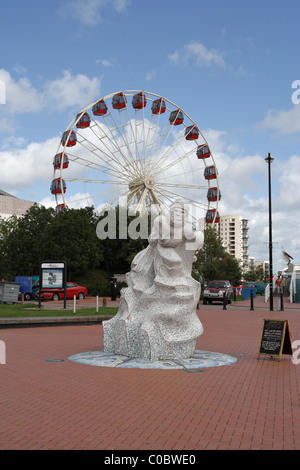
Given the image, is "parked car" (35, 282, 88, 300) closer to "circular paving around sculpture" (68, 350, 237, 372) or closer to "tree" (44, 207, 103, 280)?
"tree" (44, 207, 103, 280)

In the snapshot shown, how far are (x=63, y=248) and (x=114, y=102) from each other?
40.5ft

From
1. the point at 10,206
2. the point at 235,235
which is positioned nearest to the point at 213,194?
the point at 10,206

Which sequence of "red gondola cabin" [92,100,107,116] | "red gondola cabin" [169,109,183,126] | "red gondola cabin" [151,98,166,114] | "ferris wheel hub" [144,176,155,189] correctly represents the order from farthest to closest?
"red gondola cabin" [169,109,183,126] < "red gondola cabin" [151,98,166,114] < "ferris wheel hub" [144,176,155,189] < "red gondola cabin" [92,100,107,116]

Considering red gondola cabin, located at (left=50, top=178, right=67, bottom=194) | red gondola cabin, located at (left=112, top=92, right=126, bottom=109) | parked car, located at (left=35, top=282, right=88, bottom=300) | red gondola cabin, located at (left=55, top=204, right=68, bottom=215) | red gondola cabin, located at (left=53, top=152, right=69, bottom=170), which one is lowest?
parked car, located at (left=35, top=282, right=88, bottom=300)

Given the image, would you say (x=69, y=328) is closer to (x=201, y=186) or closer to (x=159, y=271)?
(x=159, y=271)

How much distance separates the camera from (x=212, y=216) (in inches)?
1670

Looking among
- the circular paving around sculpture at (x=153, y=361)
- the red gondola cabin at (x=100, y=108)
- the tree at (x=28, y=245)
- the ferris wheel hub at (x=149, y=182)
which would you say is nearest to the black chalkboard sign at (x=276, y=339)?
the circular paving around sculpture at (x=153, y=361)

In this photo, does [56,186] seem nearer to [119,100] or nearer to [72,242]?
[72,242]

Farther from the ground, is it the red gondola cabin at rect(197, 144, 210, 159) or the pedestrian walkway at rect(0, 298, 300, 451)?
the red gondola cabin at rect(197, 144, 210, 159)

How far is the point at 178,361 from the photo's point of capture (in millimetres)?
10055

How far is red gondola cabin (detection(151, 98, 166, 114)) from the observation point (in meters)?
42.1

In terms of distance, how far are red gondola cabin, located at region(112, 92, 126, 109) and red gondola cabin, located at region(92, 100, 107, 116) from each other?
1.05 metres

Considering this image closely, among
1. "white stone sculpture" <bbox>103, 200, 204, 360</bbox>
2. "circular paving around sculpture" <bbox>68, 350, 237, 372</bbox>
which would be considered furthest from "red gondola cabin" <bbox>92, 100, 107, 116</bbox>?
"circular paving around sculpture" <bbox>68, 350, 237, 372</bbox>
